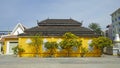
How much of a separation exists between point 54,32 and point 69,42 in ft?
13.5

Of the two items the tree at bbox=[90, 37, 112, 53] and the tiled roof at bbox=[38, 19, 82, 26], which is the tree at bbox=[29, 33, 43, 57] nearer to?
the tiled roof at bbox=[38, 19, 82, 26]

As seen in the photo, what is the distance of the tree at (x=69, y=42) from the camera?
36.9m

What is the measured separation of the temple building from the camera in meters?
38.6

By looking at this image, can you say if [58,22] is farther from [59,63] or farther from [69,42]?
[59,63]

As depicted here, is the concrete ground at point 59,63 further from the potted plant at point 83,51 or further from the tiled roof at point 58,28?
the tiled roof at point 58,28

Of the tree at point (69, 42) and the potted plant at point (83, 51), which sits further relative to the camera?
the potted plant at point (83, 51)

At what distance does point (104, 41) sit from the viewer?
37.5 m

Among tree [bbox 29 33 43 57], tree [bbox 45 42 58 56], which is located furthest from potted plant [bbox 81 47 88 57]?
tree [bbox 29 33 43 57]

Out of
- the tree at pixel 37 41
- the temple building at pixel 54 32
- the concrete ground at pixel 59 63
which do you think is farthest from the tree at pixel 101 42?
the concrete ground at pixel 59 63

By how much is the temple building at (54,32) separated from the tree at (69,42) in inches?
58.2

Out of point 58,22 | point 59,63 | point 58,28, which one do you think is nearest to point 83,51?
point 58,28

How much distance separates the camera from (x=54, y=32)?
3984cm

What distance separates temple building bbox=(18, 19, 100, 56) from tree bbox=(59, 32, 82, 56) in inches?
58.2

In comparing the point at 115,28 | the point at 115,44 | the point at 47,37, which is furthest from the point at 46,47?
the point at 115,28
